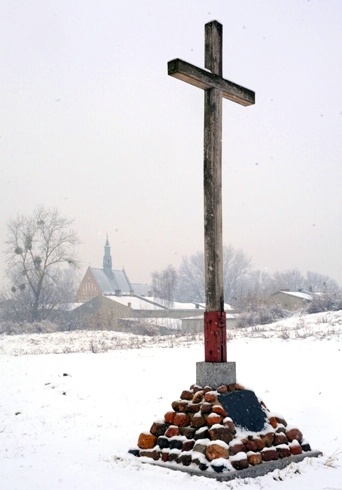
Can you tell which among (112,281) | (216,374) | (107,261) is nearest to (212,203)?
(216,374)

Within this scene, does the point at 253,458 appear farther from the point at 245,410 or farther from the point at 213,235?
the point at 213,235

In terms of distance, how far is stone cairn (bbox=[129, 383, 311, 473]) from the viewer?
5582 millimetres

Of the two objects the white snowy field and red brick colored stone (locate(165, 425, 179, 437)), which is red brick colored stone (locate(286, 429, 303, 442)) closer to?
the white snowy field

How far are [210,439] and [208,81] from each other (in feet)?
13.4

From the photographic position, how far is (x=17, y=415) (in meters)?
10.2

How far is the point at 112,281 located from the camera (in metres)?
100

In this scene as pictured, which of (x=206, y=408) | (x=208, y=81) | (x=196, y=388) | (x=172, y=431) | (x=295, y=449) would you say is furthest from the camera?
(x=208, y=81)

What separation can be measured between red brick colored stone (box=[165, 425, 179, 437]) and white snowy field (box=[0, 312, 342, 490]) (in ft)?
1.40

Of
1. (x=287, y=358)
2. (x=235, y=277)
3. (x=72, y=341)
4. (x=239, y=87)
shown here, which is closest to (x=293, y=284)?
(x=235, y=277)

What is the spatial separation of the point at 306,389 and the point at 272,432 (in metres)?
5.47

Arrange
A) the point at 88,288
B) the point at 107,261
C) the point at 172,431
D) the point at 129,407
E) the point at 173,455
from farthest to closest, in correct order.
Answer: the point at 107,261 < the point at 88,288 < the point at 129,407 < the point at 172,431 < the point at 173,455

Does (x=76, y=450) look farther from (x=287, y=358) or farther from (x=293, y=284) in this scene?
(x=293, y=284)

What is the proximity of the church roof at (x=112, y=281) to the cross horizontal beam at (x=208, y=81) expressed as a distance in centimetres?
8801

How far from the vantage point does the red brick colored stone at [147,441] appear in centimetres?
633
